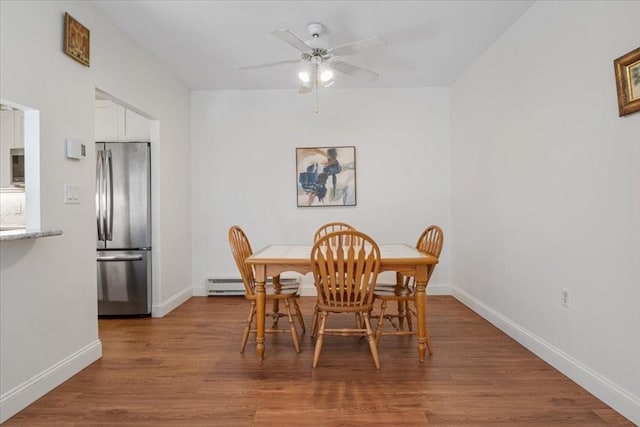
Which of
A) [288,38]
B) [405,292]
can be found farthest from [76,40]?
[405,292]

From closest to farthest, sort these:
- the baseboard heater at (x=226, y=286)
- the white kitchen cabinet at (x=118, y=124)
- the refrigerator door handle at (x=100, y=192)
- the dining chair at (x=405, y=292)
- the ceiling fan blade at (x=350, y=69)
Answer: the dining chair at (x=405, y=292)
the ceiling fan blade at (x=350, y=69)
the refrigerator door handle at (x=100, y=192)
the white kitchen cabinet at (x=118, y=124)
the baseboard heater at (x=226, y=286)

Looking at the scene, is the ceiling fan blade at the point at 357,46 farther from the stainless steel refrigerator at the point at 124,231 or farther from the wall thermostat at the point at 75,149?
the stainless steel refrigerator at the point at 124,231

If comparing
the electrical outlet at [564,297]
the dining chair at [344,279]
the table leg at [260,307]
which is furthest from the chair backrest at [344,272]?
the electrical outlet at [564,297]

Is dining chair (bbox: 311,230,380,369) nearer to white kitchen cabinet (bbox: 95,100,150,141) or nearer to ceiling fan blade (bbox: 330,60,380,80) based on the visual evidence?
ceiling fan blade (bbox: 330,60,380,80)

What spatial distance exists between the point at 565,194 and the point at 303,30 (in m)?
2.35

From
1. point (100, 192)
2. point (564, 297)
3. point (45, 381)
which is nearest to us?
point (45, 381)

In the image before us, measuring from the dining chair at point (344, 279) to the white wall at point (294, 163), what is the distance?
2.05 meters

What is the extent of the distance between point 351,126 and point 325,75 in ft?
5.00

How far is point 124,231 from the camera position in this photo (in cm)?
349

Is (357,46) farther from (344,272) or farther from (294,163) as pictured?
(294,163)

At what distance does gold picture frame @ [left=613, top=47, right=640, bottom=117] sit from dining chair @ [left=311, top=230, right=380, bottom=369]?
1480 millimetres

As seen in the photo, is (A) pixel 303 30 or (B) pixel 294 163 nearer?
(A) pixel 303 30

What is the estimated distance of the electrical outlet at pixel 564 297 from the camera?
7.31 feet

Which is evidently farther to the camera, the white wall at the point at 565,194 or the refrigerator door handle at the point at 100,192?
the refrigerator door handle at the point at 100,192
